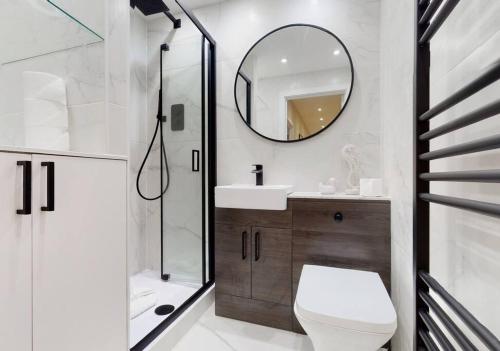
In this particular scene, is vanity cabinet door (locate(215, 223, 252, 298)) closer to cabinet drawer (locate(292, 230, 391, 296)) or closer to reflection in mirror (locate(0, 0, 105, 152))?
cabinet drawer (locate(292, 230, 391, 296))

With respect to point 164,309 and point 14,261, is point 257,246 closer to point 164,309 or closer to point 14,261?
point 164,309

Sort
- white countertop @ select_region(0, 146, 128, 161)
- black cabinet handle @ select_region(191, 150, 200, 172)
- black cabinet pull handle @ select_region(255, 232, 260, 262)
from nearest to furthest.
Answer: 1. white countertop @ select_region(0, 146, 128, 161)
2. black cabinet pull handle @ select_region(255, 232, 260, 262)
3. black cabinet handle @ select_region(191, 150, 200, 172)

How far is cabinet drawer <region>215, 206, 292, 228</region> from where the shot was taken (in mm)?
1487

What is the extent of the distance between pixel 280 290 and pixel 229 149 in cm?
115

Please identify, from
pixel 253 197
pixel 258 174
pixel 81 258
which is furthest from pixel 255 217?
pixel 81 258

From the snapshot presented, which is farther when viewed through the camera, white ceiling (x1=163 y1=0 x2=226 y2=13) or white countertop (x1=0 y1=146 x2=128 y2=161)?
white ceiling (x1=163 y1=0 x2=226 y2=13)

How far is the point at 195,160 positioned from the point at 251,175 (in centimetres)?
48

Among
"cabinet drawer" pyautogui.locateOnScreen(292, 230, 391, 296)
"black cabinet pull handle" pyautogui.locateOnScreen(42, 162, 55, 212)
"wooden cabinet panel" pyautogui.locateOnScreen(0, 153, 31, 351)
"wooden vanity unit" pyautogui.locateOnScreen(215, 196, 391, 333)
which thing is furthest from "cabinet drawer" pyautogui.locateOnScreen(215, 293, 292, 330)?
"black cabinet pull handle" pyautogui.locateOnScreen(42, 162, 55, 212)

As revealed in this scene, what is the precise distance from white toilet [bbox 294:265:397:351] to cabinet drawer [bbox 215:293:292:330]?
554mm

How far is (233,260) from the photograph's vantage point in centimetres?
161

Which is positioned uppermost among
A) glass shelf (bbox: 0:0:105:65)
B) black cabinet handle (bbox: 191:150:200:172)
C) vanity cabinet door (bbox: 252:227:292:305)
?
glass shelf (bbox: 0:0:105:65)

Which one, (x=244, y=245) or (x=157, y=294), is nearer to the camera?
(x=244, y=245)

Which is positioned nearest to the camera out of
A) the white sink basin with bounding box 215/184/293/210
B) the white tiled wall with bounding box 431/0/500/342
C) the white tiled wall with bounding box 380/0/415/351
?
the white tiled wall with bounding box 431/0/500/342

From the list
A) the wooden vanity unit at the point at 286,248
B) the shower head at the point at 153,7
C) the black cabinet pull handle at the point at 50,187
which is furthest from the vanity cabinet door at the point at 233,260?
the shower head at the point at 153,7
